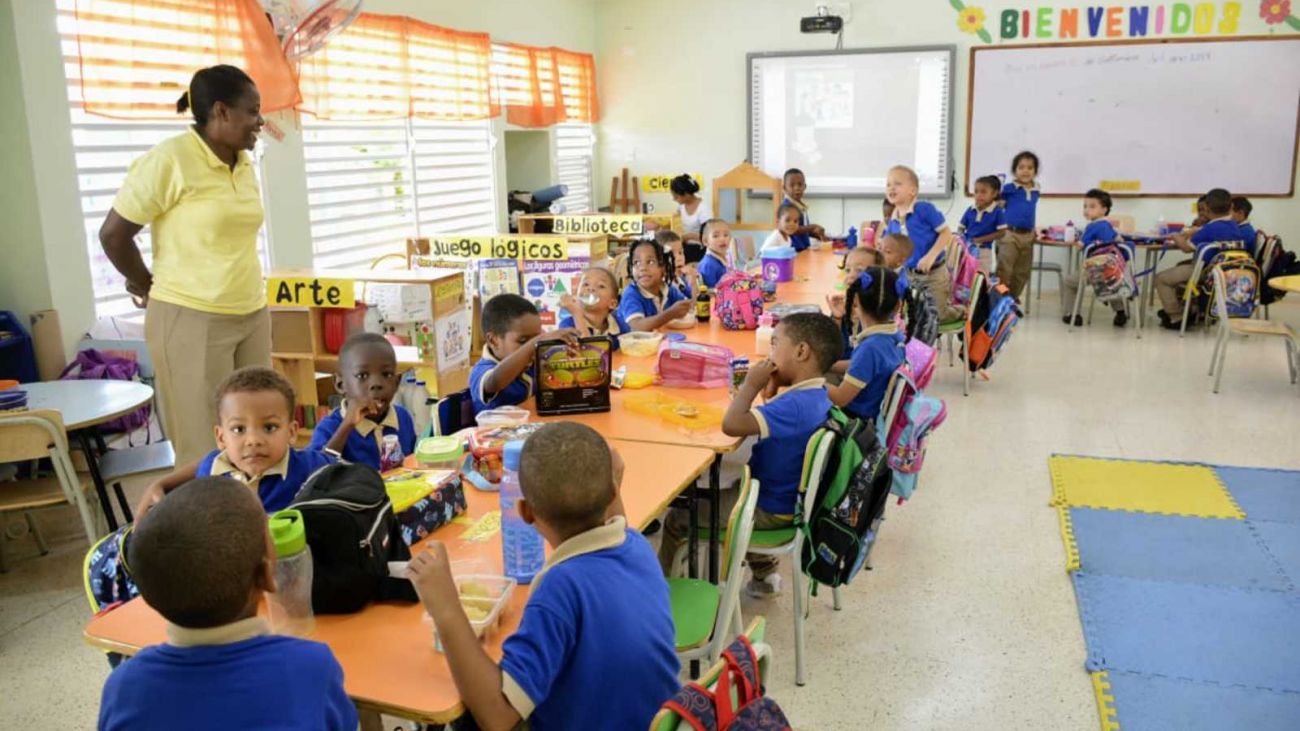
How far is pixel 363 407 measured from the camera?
2635 millimetres

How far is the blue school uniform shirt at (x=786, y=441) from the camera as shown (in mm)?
2924

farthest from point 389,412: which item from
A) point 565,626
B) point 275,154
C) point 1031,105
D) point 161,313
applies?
point 1031,105

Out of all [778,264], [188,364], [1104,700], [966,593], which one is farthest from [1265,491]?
[188,364]

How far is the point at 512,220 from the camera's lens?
27.8ft

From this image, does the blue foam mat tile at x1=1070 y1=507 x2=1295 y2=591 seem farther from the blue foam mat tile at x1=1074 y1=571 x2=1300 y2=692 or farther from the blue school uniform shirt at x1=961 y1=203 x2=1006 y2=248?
the blue school uniform shirt at x1=961 y1=203 x2=1006 y2=248

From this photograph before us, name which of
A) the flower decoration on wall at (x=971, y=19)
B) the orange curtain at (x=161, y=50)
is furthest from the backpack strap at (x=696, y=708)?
the flower decoration on wall at (x=971, y=19)

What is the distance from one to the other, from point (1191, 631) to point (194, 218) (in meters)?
3.43

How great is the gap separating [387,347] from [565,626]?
141 centimetres

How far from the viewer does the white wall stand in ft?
30.5

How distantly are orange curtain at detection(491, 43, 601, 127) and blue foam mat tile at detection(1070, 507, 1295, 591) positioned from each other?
572 centimetres

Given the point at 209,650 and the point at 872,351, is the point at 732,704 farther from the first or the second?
the point at 872,351

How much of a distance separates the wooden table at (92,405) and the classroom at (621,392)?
1.1 inches

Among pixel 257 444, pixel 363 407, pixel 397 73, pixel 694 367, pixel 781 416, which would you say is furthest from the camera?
pixel 397 73

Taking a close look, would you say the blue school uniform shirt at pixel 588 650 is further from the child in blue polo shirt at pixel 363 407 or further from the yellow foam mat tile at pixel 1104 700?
the yellow foam mat tile at pixel 1104 700
